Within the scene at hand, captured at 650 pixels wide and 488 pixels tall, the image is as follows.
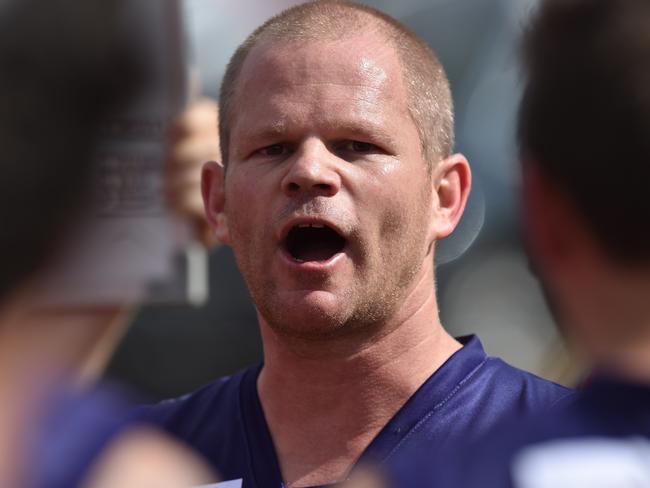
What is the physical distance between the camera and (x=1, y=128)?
4.00 feet

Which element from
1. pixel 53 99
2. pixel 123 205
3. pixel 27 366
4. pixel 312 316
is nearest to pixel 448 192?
pixel 312 316

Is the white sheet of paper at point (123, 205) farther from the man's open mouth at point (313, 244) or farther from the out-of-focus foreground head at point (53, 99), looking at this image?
the man's open mouth at point (313, 244)

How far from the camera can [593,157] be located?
1363 millimetres

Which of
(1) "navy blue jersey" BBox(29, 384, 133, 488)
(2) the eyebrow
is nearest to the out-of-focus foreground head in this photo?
(1) "navy blue jersey" BBox(29, 384, 133, 488)

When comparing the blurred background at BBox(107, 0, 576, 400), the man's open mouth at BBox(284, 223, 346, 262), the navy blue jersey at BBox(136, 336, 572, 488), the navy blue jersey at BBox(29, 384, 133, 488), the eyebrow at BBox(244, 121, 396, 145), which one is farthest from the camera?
the blurred background at BBox(107, 0, 576, 400)

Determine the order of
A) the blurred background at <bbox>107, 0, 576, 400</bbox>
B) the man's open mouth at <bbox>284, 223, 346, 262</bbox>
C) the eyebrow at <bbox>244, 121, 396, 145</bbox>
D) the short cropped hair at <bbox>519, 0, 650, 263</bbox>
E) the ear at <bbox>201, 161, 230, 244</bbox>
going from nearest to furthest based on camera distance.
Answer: the short cropped hair at <bbox>519, 0, 650, 263</bbox> → the eyebrow at <bbox>244, 121, 396, 145</bbox> → the man's open mouth at <bbox>284, 223, 346, 262</bbox> → the ear at <bbox>201, 161, 230, 244</bbox> → the blurred background at <bbox>107, 0, 576, 400</bbox>

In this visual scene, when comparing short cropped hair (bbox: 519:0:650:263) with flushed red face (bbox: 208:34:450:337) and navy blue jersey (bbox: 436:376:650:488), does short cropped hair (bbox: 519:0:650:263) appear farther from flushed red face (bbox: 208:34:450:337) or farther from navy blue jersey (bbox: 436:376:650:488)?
flushed red face (bbox: 208:34:450:337)

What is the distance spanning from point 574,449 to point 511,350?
420 cm

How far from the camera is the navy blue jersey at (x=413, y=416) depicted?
8.43 ft

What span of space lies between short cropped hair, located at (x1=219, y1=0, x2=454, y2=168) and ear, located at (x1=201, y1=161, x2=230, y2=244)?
50 mm

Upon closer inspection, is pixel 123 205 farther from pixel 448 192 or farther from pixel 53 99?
pixel 448 192

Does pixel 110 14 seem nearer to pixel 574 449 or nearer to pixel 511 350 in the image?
pixel 574 449

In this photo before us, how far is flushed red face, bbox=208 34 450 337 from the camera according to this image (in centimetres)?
265

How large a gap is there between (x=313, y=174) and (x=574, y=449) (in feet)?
4.45
